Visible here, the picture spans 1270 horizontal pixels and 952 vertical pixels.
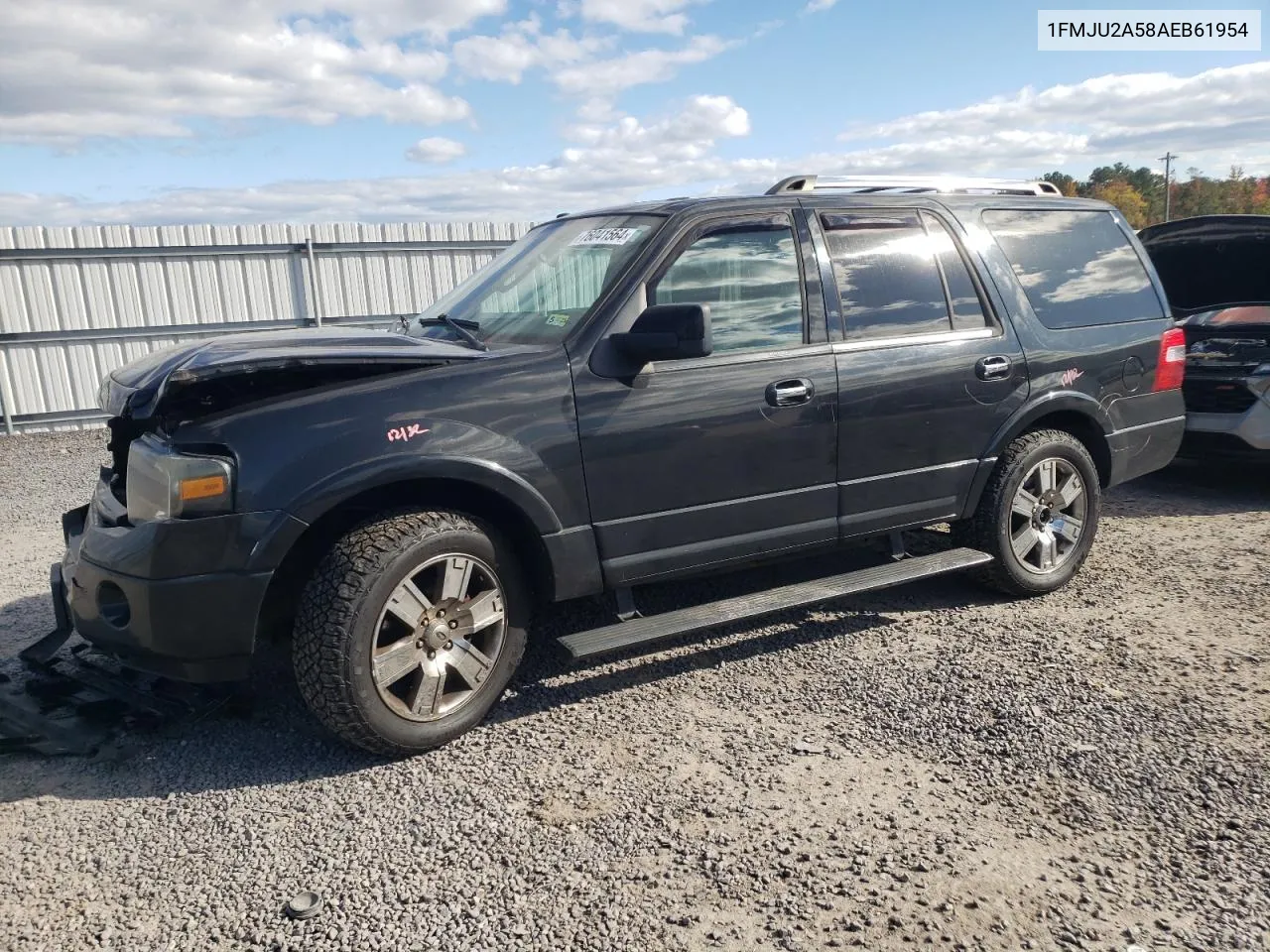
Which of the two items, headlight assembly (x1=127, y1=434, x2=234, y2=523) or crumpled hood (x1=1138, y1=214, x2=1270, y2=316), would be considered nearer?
headlight assembly (x1=127, y1=434, x2=234, y2=523)

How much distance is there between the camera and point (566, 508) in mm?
3846

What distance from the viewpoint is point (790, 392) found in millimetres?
4262

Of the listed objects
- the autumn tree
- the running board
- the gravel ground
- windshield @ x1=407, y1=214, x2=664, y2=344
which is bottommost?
the gravel ground

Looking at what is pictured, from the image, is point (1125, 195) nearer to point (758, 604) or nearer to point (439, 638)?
point (758, 604)

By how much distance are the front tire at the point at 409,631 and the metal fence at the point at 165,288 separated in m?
10.9

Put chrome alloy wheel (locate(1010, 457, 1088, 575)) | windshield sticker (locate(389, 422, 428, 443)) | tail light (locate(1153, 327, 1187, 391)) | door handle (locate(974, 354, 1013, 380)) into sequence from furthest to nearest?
1. tail light (locate(1153, 327, 1187, 391))
2. chrome alloy wheel (locate(1010, 457, 1088, 575))
3. door handle (locate(974, 354, 1013, 380))
4. windshield sticker (locate(389, 422, 428, 443))

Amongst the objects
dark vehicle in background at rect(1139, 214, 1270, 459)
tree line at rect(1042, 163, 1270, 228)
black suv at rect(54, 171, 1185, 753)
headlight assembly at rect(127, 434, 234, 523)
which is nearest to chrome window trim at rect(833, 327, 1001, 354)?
black suv at rect(54, 171, 1185, 753)

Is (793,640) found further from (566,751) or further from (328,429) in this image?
(328,429)

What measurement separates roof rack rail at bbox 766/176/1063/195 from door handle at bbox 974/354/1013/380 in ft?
3.22

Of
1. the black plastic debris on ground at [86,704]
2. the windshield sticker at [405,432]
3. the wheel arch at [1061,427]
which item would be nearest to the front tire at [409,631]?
the windshield sticker at [405,432]

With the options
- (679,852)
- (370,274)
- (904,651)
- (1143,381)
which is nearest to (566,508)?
(679,852)

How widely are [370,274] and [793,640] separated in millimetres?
11217

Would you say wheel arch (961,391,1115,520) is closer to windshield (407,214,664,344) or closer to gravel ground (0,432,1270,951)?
gravel ground (0,432,1270,951)

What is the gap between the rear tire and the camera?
5.01 m
